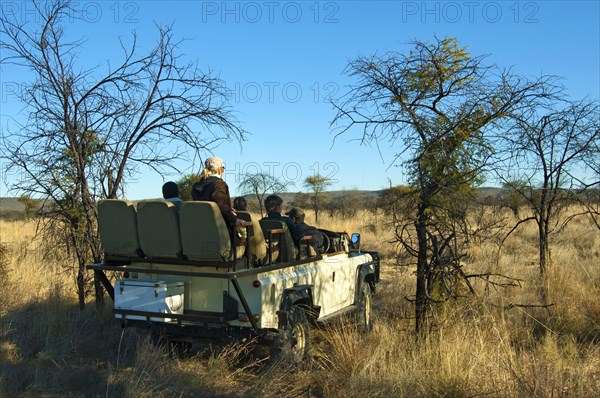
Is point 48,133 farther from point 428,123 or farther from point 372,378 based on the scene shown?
point 372,378

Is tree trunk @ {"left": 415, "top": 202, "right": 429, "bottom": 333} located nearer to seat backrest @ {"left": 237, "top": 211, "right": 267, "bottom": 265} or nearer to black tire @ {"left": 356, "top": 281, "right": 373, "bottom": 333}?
black tire @ {"left": 356, "top": 281, "right": 373, "bottom": 333}

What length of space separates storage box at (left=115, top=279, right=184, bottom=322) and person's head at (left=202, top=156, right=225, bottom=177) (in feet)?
4.29

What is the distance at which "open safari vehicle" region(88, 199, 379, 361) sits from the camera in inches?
240

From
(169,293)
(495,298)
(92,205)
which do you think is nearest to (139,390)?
(169,293)

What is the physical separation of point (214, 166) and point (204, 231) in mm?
1020

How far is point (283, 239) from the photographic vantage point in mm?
6867

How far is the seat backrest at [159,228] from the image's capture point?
20.4 feet

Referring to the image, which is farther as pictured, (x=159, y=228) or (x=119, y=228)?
(x=119, y=228)

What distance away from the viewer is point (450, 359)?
5391mm

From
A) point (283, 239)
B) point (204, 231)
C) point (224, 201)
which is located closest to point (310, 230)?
point (283, 239)

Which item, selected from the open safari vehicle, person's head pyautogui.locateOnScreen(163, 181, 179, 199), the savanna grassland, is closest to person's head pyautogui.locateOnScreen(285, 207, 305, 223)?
the open safari vehicle

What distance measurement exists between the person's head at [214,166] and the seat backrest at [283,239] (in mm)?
865

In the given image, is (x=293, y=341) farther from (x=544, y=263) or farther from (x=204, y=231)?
(x=544, y=263)

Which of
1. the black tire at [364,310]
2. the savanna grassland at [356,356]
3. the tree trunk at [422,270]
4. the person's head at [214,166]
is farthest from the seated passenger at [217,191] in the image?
the black tire at [364,310]
